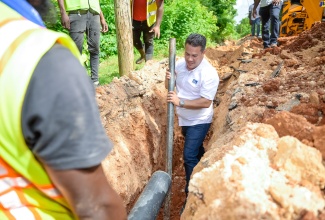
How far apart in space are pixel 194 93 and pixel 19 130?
3.62 m

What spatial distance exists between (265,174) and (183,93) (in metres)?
2.82

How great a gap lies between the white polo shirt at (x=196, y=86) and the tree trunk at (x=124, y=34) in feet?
3.77

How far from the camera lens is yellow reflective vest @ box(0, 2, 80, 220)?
0.77m

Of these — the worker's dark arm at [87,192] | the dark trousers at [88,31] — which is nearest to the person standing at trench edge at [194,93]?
the dark trousers at [88,31]

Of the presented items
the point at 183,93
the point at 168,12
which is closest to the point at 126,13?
the point at 183,93

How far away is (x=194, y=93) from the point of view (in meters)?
4.32

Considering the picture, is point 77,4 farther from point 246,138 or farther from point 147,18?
point 246,138

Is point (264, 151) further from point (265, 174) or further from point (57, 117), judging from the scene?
point (57, 117)

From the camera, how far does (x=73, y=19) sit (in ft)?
15.4

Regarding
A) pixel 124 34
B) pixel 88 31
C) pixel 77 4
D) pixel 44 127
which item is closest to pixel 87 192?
pixel 44 127

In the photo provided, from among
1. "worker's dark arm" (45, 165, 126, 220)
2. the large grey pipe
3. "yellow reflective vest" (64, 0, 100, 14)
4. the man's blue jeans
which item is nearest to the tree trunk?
"yellow reflective vest" (64, 0, 100, 14)

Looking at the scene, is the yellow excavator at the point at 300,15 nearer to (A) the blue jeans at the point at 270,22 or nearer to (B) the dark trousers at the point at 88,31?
(A) the blue jeans at the point at 270,22

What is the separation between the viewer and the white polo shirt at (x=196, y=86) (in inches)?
164

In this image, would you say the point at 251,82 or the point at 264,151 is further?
the point at 251,82
